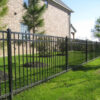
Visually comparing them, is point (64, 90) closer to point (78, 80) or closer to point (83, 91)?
point (83, 91)

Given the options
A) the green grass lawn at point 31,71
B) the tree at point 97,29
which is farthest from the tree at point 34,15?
the tree at point 97,29

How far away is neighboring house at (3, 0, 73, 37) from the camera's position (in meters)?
14.0

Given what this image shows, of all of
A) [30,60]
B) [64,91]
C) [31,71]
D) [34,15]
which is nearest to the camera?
[64,91]

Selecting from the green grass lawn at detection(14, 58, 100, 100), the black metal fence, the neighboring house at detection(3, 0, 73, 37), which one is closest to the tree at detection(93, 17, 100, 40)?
the neighboring house at detection(3, 0, 73, 37)

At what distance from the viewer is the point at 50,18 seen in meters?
20.5

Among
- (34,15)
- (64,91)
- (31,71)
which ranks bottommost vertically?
(64,91)

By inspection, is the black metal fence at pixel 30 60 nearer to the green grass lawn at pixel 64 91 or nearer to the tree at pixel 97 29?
the green grass lawn at pixel 64 91

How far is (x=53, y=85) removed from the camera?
470 cm

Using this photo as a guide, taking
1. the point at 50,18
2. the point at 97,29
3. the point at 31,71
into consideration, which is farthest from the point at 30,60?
the point at 97,29

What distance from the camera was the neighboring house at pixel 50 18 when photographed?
46.1 feet

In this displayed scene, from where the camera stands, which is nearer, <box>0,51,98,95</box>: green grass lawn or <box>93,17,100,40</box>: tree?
<box>0,51,98,95</box>: green grass lawn

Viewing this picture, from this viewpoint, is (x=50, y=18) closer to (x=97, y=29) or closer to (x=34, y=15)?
(x=34, y=15)

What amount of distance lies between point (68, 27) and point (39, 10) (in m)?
16.8

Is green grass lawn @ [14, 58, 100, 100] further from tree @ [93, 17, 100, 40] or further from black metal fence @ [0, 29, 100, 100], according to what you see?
tree @ [93, 17, 100, 40]
